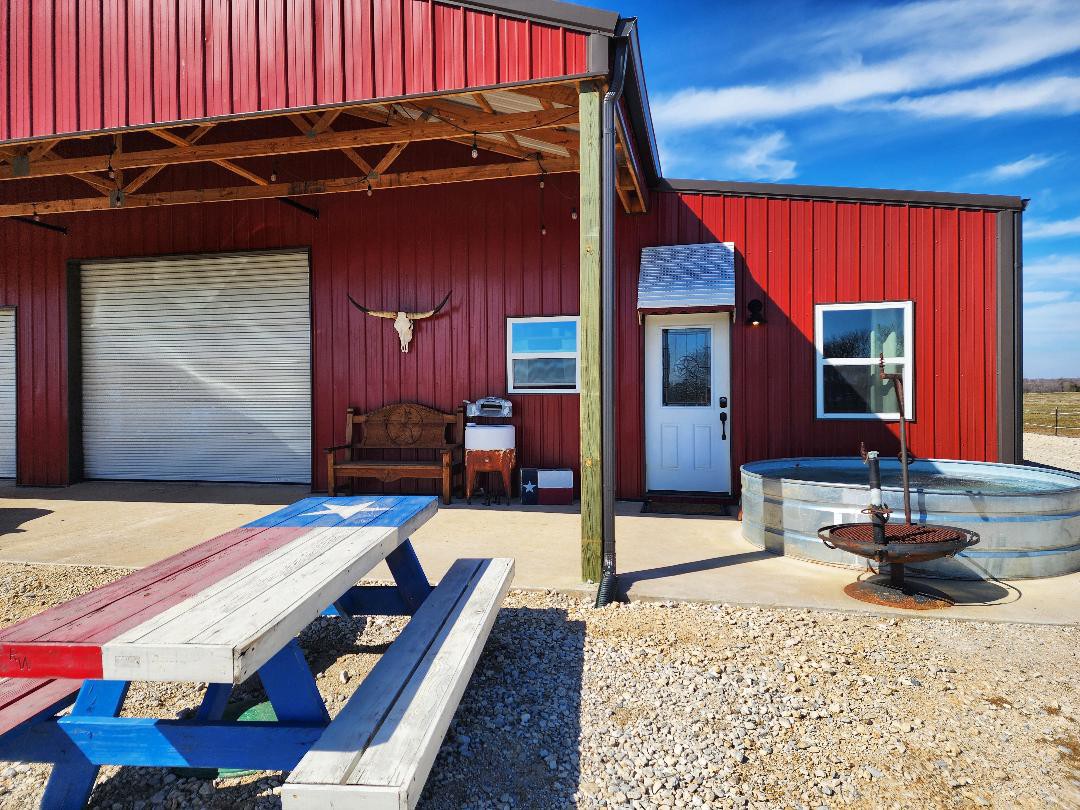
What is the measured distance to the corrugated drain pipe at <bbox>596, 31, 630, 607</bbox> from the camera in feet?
11.4

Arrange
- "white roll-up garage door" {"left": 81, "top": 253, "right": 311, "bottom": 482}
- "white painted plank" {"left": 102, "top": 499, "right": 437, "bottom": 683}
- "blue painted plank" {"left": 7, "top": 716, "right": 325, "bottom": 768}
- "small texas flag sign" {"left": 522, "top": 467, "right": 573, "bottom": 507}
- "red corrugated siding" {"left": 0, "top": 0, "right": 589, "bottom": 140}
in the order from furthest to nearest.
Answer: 1. "white roll-up garage door" {"left": 81, "top": 253, "right": 311, "bottom": 482}
2. "small texas flag sign" {"left": 522, "top": 467, "right": 573, "bottom": 507}
3. "red corrugated siding" {"left": 0, "top": 0, "right": 589, "bottom": 140}
4. "blue painted plank" {"left": 7, "top": 716, "right": 325, "bottom": 768}
5. "white painted plank" {"left": 102, "top": 499, "right": 437, "bottom": 683}

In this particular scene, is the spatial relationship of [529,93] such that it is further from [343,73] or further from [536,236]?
[536,236]

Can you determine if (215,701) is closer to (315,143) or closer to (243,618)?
(243,618)

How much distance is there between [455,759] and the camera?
2014 mm

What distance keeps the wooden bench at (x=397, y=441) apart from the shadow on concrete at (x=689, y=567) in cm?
300

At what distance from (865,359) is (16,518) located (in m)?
8.24

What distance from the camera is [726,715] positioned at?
7.36 feet

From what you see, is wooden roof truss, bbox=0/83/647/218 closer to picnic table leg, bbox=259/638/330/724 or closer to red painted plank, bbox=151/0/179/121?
red painted plank, bbox=151/0/179/121

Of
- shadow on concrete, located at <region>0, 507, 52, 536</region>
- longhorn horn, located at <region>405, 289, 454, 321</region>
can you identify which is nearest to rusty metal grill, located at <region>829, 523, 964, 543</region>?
longhorn horn, located at <region>405, 289, 454, 321</region>

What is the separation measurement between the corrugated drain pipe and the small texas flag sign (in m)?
2.65

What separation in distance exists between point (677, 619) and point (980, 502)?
205 centimetres

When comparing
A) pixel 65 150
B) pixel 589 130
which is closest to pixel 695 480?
pixel 589 130

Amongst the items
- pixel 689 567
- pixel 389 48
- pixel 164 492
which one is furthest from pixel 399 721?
pixel 164 492

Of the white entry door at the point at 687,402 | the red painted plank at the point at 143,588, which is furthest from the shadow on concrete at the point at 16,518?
the white entry door at the point at 687,402
